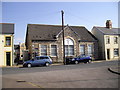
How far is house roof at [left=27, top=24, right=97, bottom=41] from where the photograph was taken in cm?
2978

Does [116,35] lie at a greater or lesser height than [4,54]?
greater

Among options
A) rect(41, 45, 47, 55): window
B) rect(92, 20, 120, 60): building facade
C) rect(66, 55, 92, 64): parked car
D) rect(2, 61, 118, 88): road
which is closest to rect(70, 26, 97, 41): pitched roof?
rect(92, 20, 120, 60): building facade

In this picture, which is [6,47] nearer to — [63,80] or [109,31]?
[63,80]

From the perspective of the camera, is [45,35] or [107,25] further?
[107,25]

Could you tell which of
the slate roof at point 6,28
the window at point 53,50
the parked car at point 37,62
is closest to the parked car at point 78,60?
the window at point 53,50

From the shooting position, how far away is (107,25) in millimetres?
37438

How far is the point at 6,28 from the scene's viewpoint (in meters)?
27.3

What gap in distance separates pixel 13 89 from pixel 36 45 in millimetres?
21126

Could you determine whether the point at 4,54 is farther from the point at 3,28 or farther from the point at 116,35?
the point at 116,35

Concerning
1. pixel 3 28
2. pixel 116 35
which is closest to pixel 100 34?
pixel 116 35

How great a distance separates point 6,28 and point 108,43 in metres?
22.8

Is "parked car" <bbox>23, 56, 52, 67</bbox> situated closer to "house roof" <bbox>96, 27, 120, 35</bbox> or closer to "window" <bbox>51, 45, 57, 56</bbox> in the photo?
"window" <bbox>51, 45, 57, 56</bbox>

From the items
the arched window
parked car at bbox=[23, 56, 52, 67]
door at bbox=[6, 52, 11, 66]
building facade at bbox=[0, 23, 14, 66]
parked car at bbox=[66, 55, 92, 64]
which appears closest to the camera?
parked car at bbox=[23, 56, 52, 67]

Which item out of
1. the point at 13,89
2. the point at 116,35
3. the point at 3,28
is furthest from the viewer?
the point at 116,35
